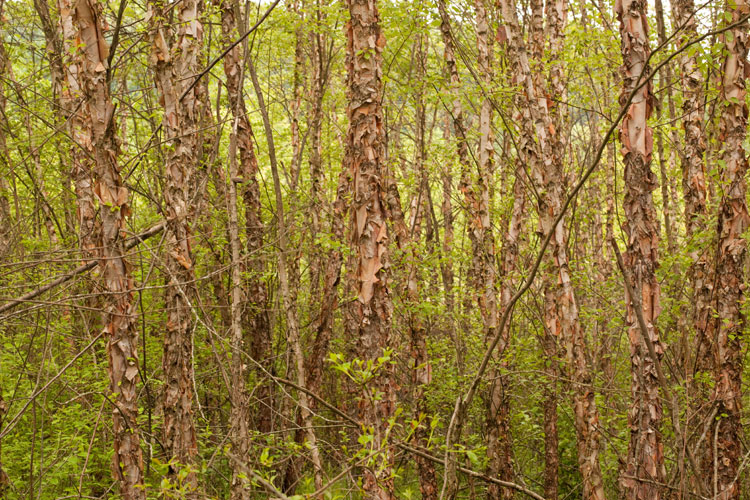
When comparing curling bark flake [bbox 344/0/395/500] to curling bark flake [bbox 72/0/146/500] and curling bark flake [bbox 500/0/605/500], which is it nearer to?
curling bark flake [bbox 72/0/146/500]

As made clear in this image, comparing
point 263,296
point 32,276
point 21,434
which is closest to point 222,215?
point 263,296

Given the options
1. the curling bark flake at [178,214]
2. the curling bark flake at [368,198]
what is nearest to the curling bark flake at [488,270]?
the curling bark flake at [368,198]

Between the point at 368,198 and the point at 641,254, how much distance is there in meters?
1.93

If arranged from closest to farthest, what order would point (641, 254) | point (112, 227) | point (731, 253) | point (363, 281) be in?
point (112, 227), point (363, 281), point (641, 254), point (731, 253)

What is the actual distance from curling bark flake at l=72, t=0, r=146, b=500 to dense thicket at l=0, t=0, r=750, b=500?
0.05 feet

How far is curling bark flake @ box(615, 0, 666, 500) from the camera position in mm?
4285

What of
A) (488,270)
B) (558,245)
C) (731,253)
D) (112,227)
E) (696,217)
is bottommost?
(488,270)

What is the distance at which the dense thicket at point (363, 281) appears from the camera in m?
3.77

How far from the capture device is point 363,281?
3947 mm

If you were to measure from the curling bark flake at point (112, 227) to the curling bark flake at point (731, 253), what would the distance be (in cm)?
431

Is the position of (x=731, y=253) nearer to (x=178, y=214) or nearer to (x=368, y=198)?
(x=368, y=198)

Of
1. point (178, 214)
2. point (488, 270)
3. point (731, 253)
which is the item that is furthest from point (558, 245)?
point (178, 214)

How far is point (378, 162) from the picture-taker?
4051 millimetres

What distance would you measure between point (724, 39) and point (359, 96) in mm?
3064
